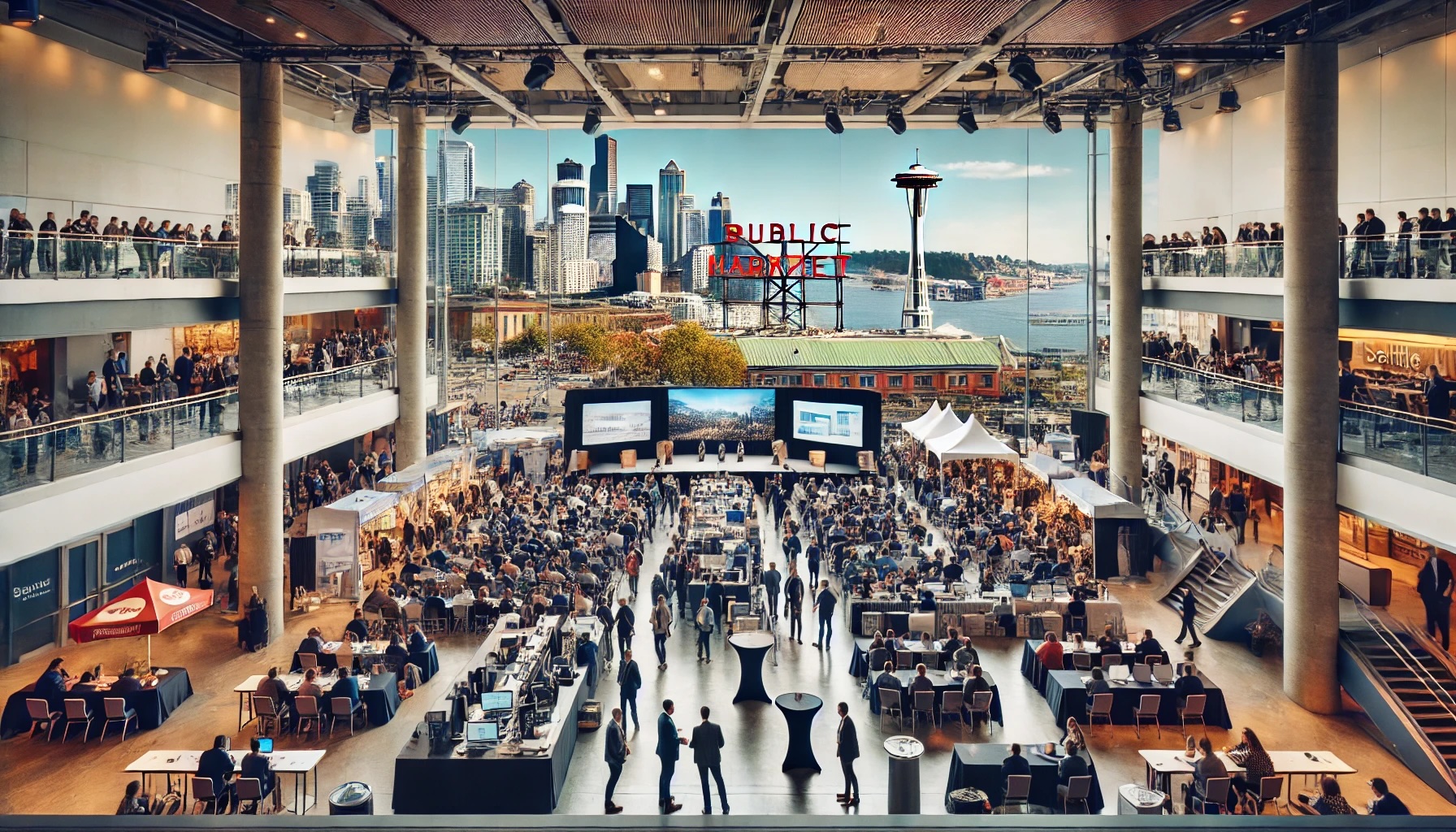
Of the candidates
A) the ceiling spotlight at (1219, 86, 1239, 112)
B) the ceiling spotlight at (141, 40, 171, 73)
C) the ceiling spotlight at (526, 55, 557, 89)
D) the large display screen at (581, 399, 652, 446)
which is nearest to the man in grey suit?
the ceiling spotlight at (526, 55, 557, 89)

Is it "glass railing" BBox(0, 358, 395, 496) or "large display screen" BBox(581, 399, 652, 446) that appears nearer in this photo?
"glass railing" BBox(0, 358, 395, 496)

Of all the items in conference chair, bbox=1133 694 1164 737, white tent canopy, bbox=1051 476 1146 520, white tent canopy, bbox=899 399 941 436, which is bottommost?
conference chair, bbox=1133 694 1164 737

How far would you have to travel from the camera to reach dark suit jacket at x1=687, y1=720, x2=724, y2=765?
9859 millimetres

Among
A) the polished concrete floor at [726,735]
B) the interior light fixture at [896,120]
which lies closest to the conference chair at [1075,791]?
the polished concrete floor at [726,735]

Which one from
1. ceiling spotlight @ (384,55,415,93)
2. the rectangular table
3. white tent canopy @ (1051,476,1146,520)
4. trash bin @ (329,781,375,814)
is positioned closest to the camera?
trash bin @ (329,781,375,814)

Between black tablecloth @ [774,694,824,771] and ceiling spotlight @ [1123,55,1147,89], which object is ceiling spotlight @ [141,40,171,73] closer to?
black tablecloth @ [774,694,824,771]

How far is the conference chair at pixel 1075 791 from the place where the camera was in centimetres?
965

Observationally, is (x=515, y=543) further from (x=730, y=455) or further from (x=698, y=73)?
(x=698, y=73)

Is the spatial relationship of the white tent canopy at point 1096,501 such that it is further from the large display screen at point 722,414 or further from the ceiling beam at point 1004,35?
the ceiling beam at point 1004,35

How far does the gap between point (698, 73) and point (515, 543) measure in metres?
10.9

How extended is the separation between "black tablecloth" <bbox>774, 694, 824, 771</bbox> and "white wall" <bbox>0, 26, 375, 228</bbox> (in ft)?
38.8

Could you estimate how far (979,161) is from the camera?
38031 millimetres

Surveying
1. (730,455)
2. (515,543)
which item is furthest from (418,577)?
(730,455)

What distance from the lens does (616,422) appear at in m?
24.7
